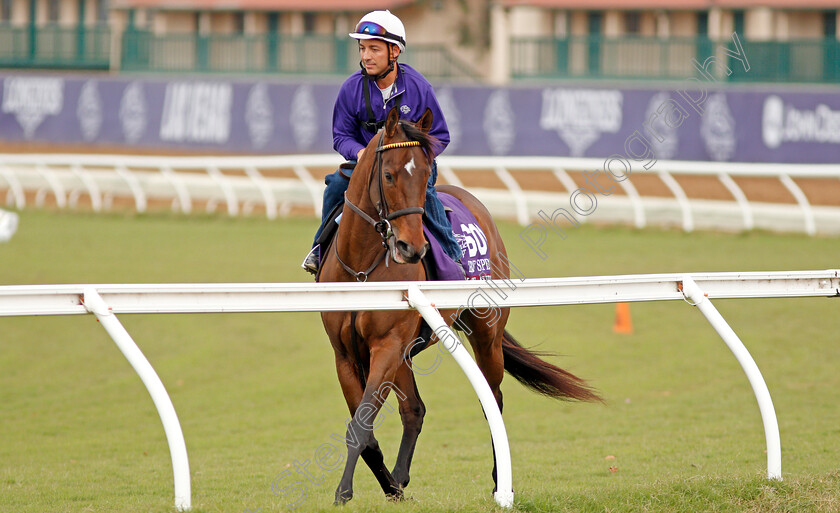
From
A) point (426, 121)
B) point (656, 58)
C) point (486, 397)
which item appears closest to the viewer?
point (486, 397)

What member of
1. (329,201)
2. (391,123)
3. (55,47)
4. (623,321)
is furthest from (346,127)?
(55,47)

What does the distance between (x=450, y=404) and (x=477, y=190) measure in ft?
31.4

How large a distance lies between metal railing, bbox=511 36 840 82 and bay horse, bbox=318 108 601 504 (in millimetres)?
20222

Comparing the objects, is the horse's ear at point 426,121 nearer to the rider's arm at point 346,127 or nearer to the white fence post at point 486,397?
the rider's arm at point 346,127

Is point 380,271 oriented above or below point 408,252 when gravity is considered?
below

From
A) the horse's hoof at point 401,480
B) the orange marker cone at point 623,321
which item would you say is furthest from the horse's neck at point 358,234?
the orange marker cone at point 623,321

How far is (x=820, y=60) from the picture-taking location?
2278 centimetres

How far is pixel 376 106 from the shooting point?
4887 mm

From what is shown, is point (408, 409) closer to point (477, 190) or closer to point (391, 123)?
point (391, 123)

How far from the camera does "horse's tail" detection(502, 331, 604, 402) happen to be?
560cm

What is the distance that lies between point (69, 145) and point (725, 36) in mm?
16959

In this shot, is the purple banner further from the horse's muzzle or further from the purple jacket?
the horse's muzzle

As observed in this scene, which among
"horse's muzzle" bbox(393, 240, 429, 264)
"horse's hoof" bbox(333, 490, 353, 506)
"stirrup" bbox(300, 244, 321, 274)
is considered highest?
"horse's muzzle" bbox(393, 240, 429, 264)

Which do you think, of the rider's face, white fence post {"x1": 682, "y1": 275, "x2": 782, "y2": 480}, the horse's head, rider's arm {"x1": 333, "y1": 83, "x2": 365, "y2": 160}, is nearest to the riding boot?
rider's arm {"x1": 333, "y1": 83, "x2": 365, "y2": 160}
